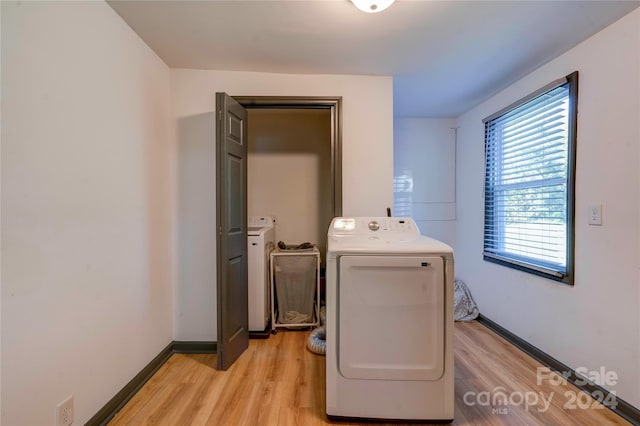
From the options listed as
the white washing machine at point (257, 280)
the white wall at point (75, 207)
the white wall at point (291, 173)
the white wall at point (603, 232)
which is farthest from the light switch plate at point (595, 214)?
the white wall at point (75, 207)

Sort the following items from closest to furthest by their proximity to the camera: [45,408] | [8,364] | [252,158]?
1. [8,364]
2. [45,408]
3. [252,158]

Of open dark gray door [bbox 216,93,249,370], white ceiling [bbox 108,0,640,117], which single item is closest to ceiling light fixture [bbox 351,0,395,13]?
white ceiling [bbox 108,0,640,117]

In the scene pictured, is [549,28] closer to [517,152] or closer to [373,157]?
[517,152]

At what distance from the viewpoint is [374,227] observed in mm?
1953

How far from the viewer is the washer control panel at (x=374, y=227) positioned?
6.30 ft

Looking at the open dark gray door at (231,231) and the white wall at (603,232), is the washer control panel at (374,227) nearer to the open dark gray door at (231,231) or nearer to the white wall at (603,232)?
the open dark gray door at (231,231)

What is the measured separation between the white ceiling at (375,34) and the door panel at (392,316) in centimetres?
135

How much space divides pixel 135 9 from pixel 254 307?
→ 219 centimetres

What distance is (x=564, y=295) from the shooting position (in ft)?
6.28

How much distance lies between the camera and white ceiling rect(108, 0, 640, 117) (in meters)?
1.50

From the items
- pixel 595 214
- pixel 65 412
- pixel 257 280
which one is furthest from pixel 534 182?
pixel 65 412

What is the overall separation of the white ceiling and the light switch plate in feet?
3.45

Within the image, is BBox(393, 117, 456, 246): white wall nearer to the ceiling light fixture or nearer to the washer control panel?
the washer control panel

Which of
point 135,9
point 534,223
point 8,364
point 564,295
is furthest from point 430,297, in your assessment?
point 135,9
